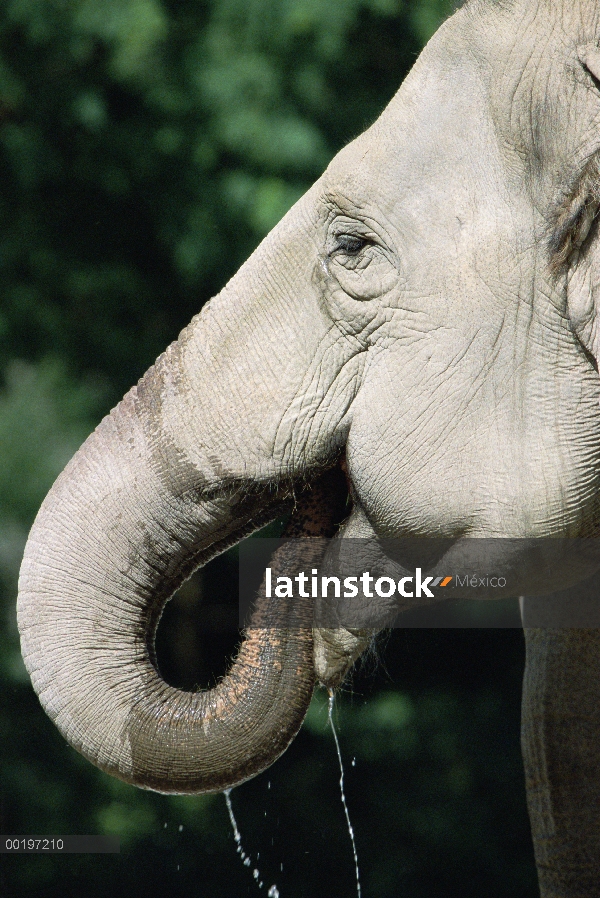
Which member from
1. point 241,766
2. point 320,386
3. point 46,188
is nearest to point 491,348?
point 320,386

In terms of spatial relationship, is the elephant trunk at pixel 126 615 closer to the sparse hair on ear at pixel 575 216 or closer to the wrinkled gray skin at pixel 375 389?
the wrinkled gray skin at pixel 375 389

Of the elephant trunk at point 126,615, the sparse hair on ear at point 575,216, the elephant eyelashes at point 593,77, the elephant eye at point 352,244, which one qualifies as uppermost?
the elephant eyelashes at point 593,77

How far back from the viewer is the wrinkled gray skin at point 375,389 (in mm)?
1280

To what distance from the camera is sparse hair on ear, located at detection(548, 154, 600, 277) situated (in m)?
1.23

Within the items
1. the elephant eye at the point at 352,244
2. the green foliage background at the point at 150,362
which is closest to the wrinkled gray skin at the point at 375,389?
the elephant eye at the point at 352,244

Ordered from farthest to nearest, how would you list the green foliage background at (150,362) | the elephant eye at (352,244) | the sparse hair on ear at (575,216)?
the green foliage background at (150,362), the elephant eye at (352,244), the sparse hair on ear at (575,216)

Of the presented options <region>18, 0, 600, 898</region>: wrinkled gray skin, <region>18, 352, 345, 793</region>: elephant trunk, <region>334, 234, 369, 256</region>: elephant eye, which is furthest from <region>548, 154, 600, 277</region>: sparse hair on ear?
<region>18, 352, 345, 793</region>: elephant trunk

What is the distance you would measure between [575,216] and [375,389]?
0.94ft

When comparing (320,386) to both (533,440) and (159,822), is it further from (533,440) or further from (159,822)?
(159,822)

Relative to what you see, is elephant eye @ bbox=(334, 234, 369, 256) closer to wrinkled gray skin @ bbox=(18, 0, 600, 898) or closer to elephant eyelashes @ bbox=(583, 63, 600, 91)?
wrinkled gray skin @ bbox=(18, 0, 600, 898)

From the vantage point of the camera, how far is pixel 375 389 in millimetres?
1330

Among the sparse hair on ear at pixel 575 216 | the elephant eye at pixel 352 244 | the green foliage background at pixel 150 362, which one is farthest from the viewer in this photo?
the green foliage background at pixel 150 362

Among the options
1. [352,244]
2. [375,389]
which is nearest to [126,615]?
[375,389]

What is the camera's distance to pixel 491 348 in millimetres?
1294
